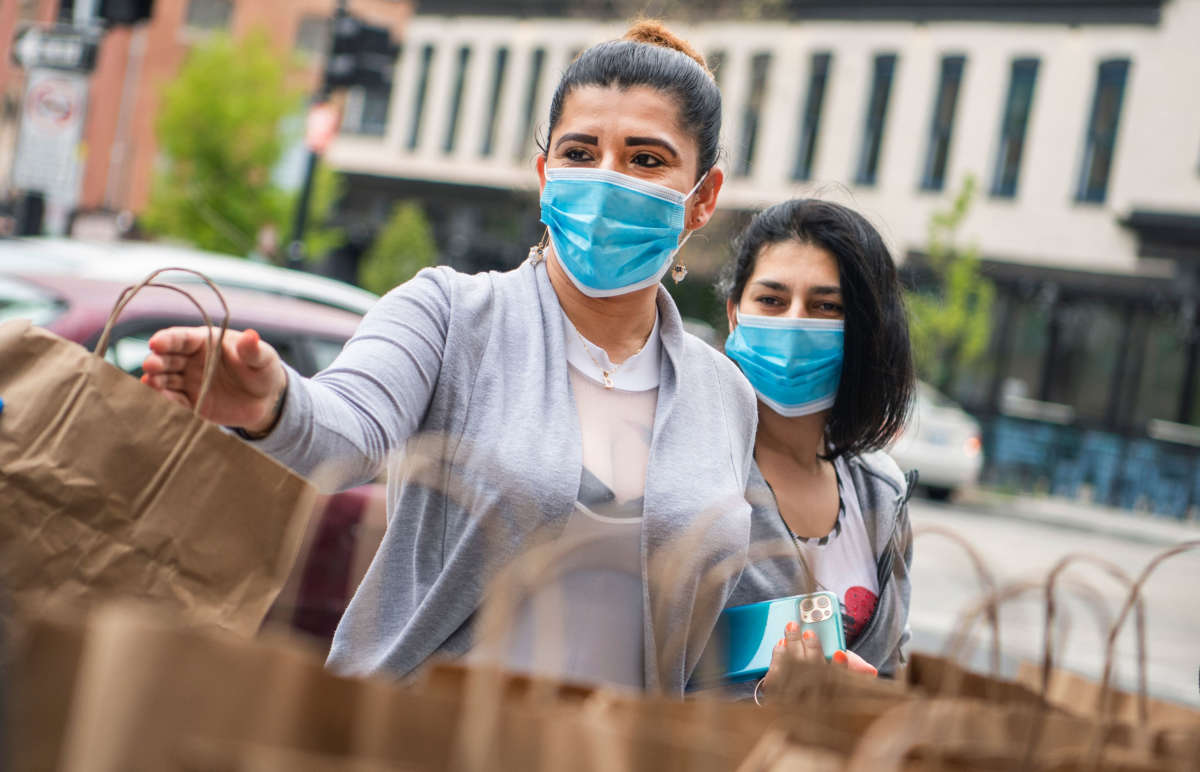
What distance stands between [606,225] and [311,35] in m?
40.8

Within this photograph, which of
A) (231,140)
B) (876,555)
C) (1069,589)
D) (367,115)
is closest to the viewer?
(1069,589)

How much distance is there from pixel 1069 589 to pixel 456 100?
3141cm

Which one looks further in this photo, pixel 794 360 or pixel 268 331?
pixel 268 331

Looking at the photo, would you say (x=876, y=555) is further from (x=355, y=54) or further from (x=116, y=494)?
(x=355, y=54)

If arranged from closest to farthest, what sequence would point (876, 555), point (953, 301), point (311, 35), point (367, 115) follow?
point (876, 555) < point (953, 301) < point (367, 115) < point (311, 35)

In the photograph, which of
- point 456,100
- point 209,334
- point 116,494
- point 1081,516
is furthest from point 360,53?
point 456,100

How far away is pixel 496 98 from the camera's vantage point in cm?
3077

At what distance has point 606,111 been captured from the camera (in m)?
2.21

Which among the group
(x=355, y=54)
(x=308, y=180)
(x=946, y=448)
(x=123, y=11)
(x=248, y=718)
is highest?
(x=355, y=54)

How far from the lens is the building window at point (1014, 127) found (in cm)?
2300

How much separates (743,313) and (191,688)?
2147 millimetres

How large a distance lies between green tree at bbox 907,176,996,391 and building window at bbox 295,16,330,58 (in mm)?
25092

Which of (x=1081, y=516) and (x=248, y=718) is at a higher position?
(x=248, y=718)

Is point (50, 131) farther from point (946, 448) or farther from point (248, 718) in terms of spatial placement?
point (946, 448)
